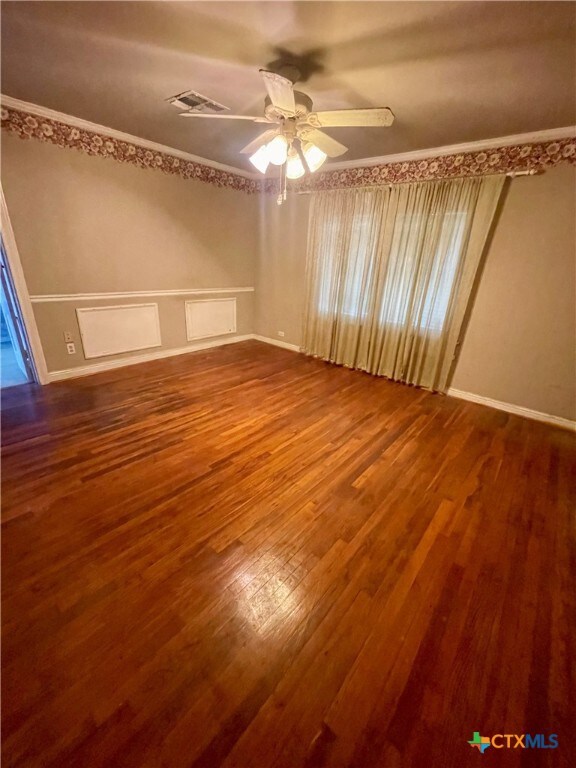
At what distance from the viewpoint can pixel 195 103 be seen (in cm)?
240

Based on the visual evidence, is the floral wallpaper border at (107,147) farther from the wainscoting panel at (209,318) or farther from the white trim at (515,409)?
the white trim at (515,409)

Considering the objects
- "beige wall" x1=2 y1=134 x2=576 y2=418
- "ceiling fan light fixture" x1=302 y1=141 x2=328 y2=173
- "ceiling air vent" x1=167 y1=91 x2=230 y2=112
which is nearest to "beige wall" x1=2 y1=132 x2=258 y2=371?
"beige wall" x1=2 y1=134 x2=576 y2=418

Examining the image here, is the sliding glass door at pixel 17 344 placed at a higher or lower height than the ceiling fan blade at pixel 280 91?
lower

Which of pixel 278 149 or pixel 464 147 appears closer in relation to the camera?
pixel 278 149

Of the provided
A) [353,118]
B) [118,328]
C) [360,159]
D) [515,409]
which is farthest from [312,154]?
[515,409]

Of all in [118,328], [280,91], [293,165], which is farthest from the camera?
[118,328]

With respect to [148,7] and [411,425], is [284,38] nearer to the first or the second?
[148,7]

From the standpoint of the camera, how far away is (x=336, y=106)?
233 cm

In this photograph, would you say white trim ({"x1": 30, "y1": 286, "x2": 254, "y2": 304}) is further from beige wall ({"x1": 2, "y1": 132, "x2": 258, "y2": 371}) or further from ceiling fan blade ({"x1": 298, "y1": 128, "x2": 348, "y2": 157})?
ceiling fan blade ({"x1": 298, "y1": 128, "x2": 348, "y2": 157})

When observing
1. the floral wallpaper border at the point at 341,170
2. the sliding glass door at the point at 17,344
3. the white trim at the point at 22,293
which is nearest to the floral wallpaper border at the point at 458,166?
the floral wallpaper border at the point at 341,170

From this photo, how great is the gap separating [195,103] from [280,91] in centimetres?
128

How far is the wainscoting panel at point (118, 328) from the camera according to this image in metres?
3.47

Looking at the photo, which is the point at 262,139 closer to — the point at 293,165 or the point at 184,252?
the point at 293,165

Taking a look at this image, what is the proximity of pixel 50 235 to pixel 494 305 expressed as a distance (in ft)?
14.5
